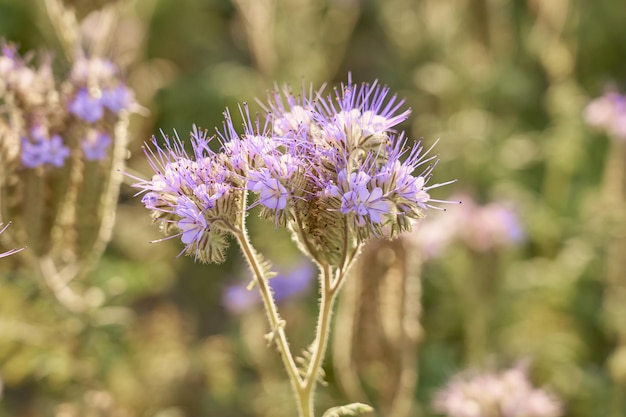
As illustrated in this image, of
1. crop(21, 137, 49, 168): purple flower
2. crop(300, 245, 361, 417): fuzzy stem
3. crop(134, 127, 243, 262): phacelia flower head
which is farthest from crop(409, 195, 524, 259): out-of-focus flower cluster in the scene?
crop(134, 127, 243, 262): phacelia flower head

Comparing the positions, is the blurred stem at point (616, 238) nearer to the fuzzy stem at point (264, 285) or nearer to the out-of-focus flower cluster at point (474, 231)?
the out-of-focus flower cluster at point (474, 231)

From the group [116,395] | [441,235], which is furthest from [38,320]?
[441,235]

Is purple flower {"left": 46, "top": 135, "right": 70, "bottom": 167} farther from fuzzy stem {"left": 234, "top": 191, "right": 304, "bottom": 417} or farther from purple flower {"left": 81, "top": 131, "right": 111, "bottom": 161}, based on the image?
fuzzy stem {"left": 234, "top": 191, "right": 304, "bottom": 417}

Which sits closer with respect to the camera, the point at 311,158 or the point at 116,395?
the point at 311,158

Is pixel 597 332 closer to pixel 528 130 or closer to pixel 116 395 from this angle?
pixel 528 130

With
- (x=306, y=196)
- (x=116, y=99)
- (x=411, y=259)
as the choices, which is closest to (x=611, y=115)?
(x=411, y=259)

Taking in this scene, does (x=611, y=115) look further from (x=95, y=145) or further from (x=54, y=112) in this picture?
(x=54, y=112)
